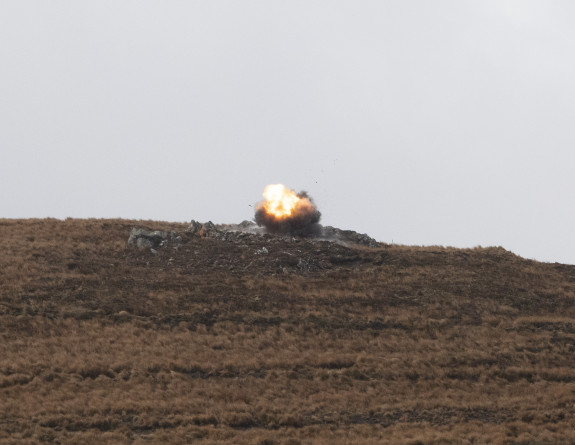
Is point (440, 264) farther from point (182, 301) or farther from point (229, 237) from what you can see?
point (182, 301)

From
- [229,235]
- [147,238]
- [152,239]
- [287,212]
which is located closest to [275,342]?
[152,239]

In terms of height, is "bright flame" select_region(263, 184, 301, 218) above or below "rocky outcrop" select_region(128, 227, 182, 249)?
above

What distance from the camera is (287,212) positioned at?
53250 millimetres

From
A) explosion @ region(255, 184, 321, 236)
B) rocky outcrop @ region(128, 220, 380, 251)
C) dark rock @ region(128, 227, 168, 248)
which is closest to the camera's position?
dark rock @ region(128, 227, 168, 248)

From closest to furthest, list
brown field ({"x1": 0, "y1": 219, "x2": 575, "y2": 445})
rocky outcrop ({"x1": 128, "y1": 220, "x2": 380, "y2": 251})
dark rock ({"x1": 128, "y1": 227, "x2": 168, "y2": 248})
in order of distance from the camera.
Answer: brown field ({"x1": 0, "y1": 219, "x2": 575, "y2": 445}), dark rock ({"x1": 128, "y1": 227, "x2": 168, "y2": 248}), rocky outcrop ({"x1": 128, "y1": 220, "x2": 380, "y2": 251})

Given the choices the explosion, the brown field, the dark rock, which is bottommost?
the brown field

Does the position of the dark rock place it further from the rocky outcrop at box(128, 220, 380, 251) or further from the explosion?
the explosion

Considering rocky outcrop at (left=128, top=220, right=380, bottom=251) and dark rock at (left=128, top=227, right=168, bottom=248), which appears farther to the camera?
rocky outcrop at (left=128, top=220, right=380, bottom=251)

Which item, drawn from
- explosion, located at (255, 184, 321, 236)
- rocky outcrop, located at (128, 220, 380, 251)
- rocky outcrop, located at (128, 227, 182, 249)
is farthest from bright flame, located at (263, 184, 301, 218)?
rocky outcrop, located at (128, 227, 182, 249)

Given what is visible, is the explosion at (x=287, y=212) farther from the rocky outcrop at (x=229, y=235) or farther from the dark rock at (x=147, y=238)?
the dark rock at (x=147, y=238)

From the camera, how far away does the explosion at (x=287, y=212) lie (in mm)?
52844

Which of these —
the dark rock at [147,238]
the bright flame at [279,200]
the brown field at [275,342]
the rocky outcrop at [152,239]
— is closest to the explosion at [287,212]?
the bright flame at [279,200]

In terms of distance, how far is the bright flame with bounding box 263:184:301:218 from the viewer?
53.4 m

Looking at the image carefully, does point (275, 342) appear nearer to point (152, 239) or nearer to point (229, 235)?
point (152, 239)
